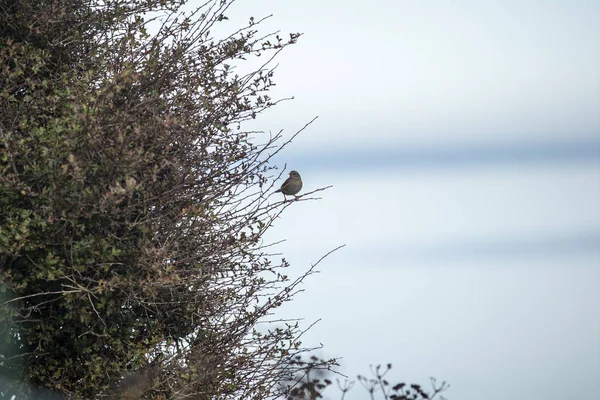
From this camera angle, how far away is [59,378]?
7742 mm

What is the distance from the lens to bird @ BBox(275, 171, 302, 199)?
8.73 meters

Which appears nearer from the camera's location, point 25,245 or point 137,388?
point 25,245

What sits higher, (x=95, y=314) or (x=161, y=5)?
(x=161, y=5)

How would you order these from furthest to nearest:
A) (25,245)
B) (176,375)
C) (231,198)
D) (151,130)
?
(231,198)
(176,375)
(151,130)
(25,245)

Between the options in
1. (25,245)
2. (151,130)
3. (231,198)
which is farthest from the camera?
(231,198)

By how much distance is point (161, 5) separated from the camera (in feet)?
29.7

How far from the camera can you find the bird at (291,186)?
873 centimetres

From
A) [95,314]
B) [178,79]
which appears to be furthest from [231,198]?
[95,314]

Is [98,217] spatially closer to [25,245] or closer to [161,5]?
[25,245]

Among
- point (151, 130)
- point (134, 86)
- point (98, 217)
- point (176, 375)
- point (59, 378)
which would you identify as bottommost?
point (59, 378)

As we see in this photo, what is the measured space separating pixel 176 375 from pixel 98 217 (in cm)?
199

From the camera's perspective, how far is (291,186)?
28.9ft

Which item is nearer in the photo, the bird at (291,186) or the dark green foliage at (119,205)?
the dark green foliage at (119,205)

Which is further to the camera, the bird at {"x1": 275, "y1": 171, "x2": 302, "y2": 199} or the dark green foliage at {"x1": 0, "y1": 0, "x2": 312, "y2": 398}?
the bird at {"x1": 275, "y1": 171, "x2": 302, "y2": 199}
